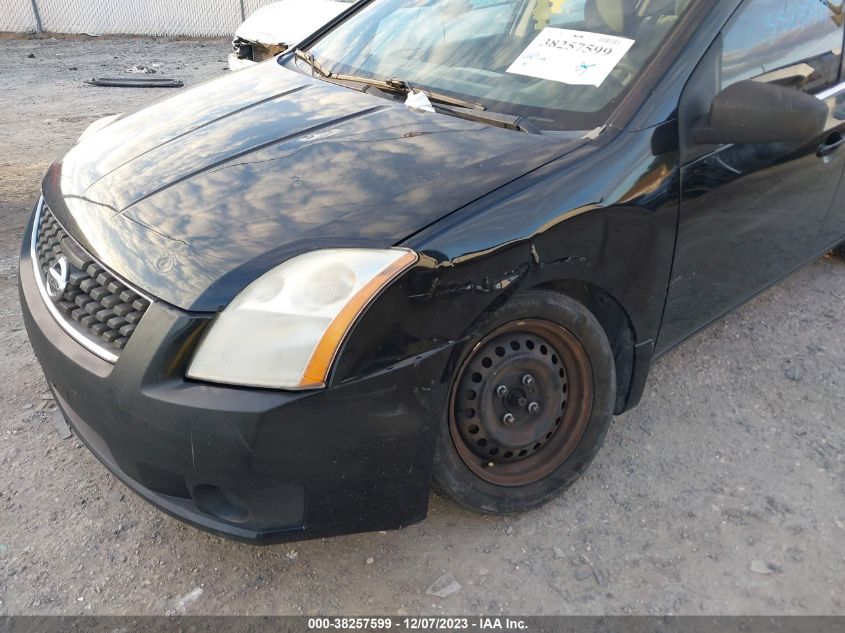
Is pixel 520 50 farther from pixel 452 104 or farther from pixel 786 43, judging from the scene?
pixel 786 43

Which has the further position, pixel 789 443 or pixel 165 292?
pixel 789 443

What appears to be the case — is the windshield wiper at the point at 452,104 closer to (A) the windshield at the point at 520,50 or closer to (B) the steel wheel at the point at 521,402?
(A) the windshield at the point at 520,50

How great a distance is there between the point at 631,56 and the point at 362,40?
4.11 feet

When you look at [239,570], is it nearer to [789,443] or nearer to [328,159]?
[328,159]

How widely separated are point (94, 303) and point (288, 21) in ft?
16.3

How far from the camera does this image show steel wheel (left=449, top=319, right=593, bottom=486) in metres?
2.01

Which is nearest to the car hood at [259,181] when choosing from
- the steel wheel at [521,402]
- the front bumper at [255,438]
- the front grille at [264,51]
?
the front bumper at [255,438]

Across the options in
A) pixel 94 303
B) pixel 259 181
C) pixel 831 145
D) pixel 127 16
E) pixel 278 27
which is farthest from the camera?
pixel 127 16

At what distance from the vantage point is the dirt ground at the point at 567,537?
2.04 meters

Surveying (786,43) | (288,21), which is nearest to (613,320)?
(786,43)

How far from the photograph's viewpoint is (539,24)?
2.62m

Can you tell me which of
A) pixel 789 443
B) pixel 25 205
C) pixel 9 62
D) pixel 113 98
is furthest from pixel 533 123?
pixel 9 62

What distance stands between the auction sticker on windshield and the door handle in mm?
971

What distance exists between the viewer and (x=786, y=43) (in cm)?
254
